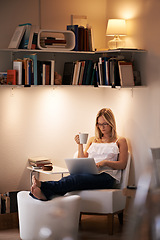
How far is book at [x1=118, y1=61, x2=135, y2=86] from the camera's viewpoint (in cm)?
369

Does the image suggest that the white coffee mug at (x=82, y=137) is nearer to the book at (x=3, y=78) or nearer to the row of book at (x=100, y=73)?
the row of book at (x=100, y=73)

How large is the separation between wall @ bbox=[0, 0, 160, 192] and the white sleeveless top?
0.21 m

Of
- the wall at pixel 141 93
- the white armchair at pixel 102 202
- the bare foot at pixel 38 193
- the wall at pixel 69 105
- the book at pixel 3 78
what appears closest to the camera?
the bare foot at pixel 38 193

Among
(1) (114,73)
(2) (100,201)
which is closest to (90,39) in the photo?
(1) (114,73)

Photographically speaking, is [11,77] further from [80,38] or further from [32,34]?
[80,38]

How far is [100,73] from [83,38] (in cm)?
42

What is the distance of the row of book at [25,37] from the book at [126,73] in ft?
2.87

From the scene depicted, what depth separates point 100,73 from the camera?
3.96 meters

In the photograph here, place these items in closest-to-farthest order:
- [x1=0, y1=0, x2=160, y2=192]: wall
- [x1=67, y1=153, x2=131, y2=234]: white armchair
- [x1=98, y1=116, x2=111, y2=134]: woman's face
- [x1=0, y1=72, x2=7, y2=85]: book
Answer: [x1=67, y1=153, x2=131, y2=234]: white armchair, [x1=0, y1=0, x2=160, y2=192]: wall, [x1=0, y1=72, x2=7, y2=85]: book, [x1=98, y1=116, x2=111, y2=134]: woman's face

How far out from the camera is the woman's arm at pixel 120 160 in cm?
368

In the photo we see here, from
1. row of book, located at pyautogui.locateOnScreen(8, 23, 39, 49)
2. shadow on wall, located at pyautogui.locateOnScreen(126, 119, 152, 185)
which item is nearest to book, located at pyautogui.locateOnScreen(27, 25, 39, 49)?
row of book, located at pyautogui.locateOnScreen(8, 23, 39, 49)

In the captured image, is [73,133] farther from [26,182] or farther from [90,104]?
[26,182]

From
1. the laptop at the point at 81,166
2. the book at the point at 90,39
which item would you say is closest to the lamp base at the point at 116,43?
the book at the point at 90,39

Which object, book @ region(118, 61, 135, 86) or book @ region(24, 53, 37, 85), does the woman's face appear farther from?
book @ region(24, 53, 37, 85)
